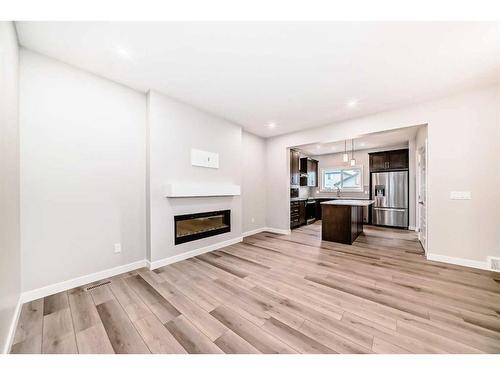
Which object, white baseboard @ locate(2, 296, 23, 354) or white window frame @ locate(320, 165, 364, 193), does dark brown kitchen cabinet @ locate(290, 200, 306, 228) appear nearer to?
white window frame @ locate(320, 165, 364, 193)

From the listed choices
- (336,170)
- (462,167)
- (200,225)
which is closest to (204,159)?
(200,225)

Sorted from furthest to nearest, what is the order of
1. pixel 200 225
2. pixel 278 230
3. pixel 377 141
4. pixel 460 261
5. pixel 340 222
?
pixel 377 141, pixel 278 230, pixel 340 222, pixel 200 225, pixel 460 261

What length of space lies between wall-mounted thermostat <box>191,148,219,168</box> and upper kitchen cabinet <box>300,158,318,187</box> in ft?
11.6

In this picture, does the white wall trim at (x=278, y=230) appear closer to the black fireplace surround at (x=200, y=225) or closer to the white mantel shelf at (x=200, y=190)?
the black fireplace surround at (x=200, y=225)

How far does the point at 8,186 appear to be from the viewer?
154 cm

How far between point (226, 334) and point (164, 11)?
278cm

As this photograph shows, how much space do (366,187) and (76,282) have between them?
26.5 ft

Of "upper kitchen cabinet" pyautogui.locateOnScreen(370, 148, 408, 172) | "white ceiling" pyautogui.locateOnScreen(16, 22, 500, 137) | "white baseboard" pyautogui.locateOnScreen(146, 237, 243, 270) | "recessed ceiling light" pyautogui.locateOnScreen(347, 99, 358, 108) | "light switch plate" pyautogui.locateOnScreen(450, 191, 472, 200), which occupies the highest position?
"white ceiling" pyautogui.locateOnScreen(16, 22, 500, 137)

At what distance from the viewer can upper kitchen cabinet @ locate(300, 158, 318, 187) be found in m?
6.60

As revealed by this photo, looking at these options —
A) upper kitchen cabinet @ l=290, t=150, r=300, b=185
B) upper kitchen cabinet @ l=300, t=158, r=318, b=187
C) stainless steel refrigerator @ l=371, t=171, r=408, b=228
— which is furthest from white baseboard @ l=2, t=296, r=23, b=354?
stainless steel refrigerator @ l=371, t=171, r=408, b=228

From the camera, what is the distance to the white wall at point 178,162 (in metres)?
2.95

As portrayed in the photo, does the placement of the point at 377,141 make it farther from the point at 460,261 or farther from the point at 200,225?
the point at 200,225
